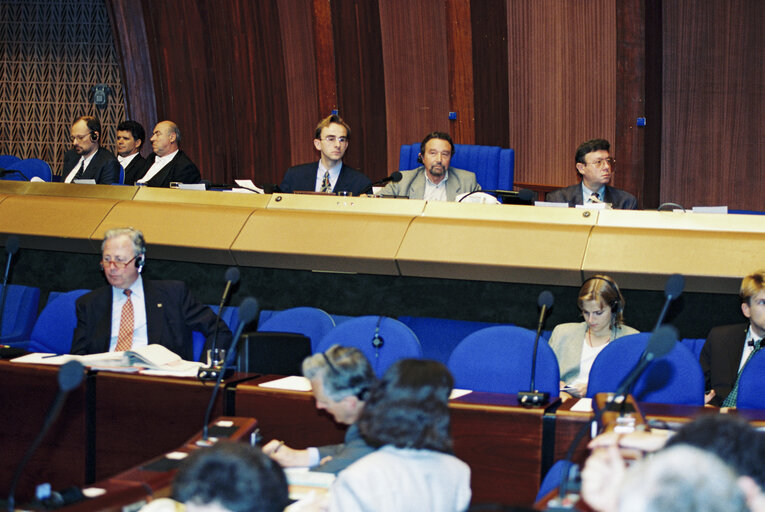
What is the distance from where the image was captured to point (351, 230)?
4359 millimetres

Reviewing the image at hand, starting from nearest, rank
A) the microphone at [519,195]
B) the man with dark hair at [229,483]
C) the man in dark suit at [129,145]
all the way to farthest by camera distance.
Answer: the man with dark hair at [229,483], the microphone at [519,195], the man in dark suit at [129,145]

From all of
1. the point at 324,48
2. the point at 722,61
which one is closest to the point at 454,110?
the point at 324,48

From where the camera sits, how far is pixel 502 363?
338 cm

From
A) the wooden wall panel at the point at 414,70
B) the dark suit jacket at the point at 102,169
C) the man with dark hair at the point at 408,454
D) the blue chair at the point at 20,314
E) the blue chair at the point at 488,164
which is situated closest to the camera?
the man with dark hair at the point at 408,454

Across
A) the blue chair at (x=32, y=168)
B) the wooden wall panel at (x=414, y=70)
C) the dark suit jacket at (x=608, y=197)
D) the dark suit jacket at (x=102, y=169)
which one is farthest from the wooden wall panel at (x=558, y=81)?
the blue chair at (x=32, y=168)

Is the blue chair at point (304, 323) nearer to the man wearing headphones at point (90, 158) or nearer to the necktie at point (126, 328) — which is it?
the necktie at point (126, 328)

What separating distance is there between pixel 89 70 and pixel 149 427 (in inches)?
257

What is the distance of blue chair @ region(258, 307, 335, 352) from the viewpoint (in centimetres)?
387

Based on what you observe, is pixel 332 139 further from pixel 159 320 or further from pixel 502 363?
pixel 502 363

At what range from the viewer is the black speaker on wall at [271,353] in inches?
133

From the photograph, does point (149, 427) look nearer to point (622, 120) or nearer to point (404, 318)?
point (404, 318)

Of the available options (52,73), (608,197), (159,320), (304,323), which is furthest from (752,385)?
(52,73)

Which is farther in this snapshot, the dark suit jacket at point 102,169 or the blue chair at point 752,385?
the dark suit jacket at point 102,169

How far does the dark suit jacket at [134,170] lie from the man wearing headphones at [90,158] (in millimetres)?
173
